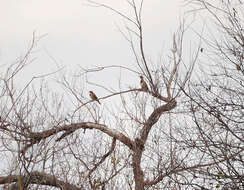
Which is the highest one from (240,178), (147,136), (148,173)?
(147,136)

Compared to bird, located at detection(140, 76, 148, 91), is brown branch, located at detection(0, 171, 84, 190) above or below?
below

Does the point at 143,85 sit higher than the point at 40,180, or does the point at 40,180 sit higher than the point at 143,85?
the point at 143,85

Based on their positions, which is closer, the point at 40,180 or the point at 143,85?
the point at 40,180

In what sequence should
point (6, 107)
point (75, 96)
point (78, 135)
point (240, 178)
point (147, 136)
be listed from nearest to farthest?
point (240, 178) → point (6, 107) → point (147, 136) → point (78, 135) → point (75, 96)

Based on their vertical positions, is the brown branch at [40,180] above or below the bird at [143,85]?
below

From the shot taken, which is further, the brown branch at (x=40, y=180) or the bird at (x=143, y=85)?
the bird at (x=143, y=85)

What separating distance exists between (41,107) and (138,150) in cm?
219

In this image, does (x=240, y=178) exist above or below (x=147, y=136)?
below

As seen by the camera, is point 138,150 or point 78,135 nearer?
point 138,150

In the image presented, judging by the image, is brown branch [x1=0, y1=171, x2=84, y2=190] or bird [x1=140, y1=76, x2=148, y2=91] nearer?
brown branch [x1=0, y1=171, x2=84, y2=190]

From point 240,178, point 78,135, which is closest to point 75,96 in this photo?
point 78,135

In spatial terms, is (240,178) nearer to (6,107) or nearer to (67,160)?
(67,160)

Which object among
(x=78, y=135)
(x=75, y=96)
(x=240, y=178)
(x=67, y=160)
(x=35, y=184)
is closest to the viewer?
(x=240, y=178)

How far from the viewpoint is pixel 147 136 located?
21.1 feet
